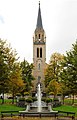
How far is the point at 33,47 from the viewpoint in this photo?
10294cm

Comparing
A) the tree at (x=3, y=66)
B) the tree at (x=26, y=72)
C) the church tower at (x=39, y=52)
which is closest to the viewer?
the tree at (x=3, y=66)

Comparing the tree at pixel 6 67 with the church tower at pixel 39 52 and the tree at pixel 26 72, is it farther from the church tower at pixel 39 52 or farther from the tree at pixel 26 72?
the church tower at pixel 39 52

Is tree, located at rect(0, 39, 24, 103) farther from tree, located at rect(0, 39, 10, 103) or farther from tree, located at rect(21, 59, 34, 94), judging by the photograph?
tree, located at rect(21, 59, 34, 94)

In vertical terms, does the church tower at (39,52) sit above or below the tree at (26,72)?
above

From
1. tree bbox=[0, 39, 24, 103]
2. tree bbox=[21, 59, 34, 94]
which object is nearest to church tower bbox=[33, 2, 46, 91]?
tree bbox=[21, 59, 34, 94]

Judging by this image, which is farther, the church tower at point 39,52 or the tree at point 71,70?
the church tower at point 39,52

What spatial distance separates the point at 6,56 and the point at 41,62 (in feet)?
184

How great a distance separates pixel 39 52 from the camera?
336 ft

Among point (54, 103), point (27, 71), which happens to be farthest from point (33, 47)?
point (54, 103)

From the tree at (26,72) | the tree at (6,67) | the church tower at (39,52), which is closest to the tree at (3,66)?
the tree at (6,67)

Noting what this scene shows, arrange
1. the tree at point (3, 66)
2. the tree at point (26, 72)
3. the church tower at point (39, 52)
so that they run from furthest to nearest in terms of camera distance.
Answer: the church tower at point (39, 52)
the tree at point (26, 72)
the tree at point (3, 66)

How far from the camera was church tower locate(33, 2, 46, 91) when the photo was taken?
100250mm

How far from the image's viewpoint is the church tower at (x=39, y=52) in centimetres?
10025

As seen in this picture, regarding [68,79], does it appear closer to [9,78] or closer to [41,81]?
[9,78]
